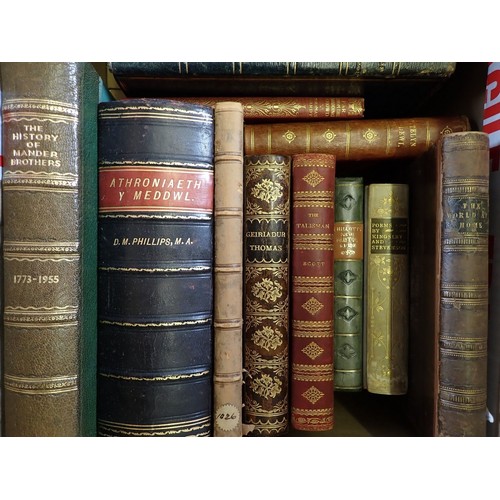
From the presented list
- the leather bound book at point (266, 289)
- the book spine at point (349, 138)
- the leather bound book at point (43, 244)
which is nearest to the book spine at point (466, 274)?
the book spine at point (349, 138)

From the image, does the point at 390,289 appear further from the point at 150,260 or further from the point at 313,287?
the point at 150,260

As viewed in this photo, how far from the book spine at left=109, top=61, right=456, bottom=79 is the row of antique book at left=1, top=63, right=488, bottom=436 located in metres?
0.10

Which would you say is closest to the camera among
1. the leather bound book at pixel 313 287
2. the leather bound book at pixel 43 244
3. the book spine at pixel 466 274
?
the leather bound book at pixel 43 244

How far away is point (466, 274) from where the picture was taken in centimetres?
81

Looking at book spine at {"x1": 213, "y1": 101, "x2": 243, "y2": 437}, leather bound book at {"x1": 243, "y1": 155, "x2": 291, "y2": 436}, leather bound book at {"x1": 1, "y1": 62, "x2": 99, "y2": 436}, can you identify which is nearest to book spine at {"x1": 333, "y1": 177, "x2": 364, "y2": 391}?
leather bound book at {"x1": 243, "y1": 155, "x2": 291, "y2": 436}

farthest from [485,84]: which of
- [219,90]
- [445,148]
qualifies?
[219,90]

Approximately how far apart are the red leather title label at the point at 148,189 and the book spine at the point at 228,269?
57 mm

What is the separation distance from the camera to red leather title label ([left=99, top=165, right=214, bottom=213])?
0.77 metres

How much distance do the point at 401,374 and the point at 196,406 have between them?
0.47 m

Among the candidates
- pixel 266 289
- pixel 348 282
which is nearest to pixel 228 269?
pixel 266 289

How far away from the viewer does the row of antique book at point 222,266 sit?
2.35 ft

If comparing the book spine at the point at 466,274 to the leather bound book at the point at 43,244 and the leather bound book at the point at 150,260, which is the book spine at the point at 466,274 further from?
the leather bound book at the point at 43,244

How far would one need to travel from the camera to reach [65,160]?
0.72 metres

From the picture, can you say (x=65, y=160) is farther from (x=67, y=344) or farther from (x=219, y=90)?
(x=219, y=90)
